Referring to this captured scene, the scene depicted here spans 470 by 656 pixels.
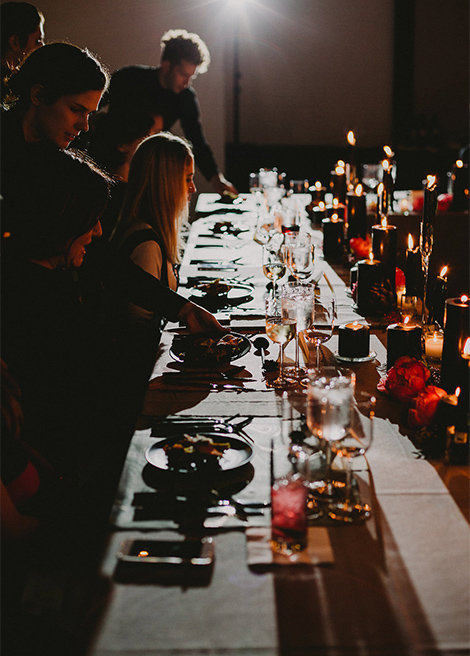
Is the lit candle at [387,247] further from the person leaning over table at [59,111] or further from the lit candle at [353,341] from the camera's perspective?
the person leaning over table at [59,111]

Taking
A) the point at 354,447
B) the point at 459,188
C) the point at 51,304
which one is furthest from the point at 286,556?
the point at 459,188

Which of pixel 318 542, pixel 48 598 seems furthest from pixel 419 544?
pixel 48 598

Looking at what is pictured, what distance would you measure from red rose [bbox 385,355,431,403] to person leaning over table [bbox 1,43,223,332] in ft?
2.21

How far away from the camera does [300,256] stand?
2.29 m

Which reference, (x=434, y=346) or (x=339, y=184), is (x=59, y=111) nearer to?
(x=434, y=346)

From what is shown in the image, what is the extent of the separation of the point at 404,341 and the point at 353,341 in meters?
0.15

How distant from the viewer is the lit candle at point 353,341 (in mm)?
1634

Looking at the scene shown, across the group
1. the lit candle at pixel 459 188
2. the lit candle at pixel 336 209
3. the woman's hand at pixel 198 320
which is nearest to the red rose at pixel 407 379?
the woman's hand at pixel 198 320

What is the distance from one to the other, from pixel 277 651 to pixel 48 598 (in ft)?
1.12

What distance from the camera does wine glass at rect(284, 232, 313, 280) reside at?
2.27m

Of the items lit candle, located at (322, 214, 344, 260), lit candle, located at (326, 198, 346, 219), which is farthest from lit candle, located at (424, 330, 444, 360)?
lit candle, located at (326, 198, 346, 219)

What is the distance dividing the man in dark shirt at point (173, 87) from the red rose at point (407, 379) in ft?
10.2

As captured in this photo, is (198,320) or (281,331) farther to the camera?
(198,320)

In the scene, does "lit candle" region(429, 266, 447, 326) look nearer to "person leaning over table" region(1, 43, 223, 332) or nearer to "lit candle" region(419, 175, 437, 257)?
"lit candle" region(419, 175, 437, 257)
